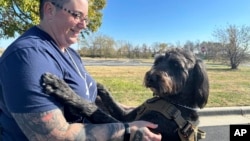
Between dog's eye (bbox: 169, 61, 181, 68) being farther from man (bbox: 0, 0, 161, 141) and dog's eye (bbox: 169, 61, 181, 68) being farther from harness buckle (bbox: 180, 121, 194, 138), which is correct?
man (bbox: 0, 0, 161, 141)

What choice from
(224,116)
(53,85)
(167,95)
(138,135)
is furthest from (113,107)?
(224,116)

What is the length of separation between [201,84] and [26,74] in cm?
215

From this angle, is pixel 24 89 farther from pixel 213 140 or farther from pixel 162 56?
pixel 213 140

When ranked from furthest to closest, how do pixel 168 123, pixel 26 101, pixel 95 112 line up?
pixel 168 123
pixel 95 112
pixel 26 101

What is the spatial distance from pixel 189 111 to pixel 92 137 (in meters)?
1.43

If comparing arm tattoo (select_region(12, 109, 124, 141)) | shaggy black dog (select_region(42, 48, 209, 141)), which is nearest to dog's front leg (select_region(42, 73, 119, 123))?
shaggy black dog (select_region(42, 48, 209, 141))

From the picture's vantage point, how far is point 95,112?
226 cm

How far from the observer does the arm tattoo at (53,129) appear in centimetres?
174

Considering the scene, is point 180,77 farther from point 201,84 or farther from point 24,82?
point 24,82

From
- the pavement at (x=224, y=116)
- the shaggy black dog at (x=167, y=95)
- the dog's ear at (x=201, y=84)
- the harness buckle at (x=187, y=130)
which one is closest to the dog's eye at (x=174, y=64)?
the shaggy black dog at (x=167, y=95)

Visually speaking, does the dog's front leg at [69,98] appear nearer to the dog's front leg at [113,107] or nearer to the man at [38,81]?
the man at [38,81]

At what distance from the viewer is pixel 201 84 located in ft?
11.1

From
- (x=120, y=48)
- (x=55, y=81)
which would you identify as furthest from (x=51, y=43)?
(x=120, y=48)

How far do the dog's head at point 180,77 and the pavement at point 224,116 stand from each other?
3.42m
